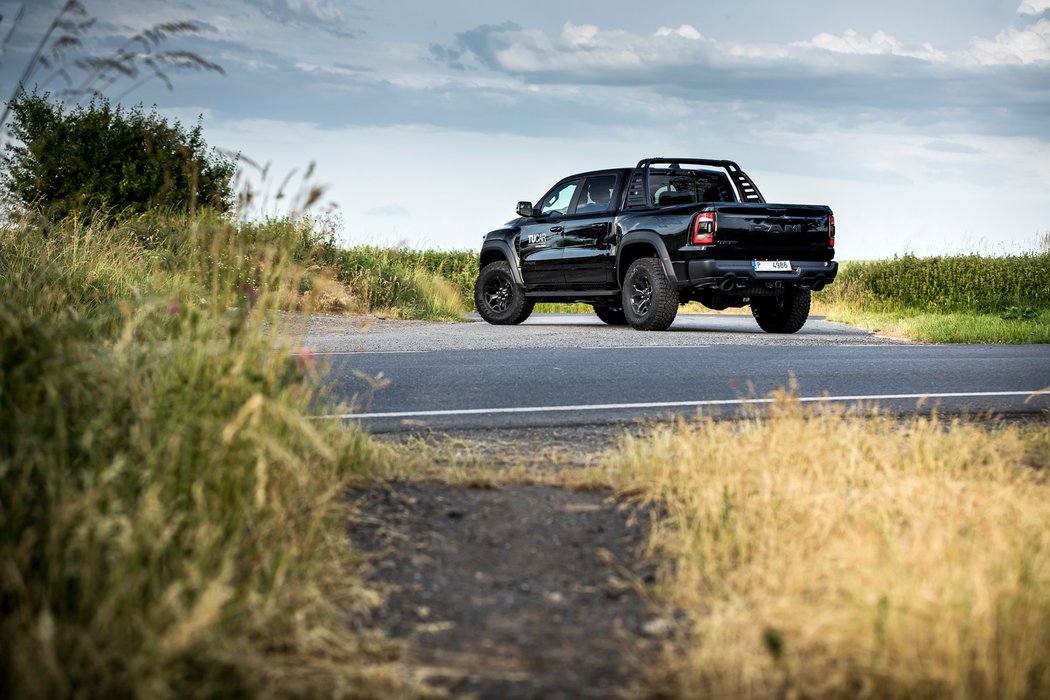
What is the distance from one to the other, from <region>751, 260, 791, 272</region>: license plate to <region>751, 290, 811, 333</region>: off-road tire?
1.13 meters

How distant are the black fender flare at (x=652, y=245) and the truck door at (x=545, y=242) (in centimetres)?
139

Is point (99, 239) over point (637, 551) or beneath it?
over

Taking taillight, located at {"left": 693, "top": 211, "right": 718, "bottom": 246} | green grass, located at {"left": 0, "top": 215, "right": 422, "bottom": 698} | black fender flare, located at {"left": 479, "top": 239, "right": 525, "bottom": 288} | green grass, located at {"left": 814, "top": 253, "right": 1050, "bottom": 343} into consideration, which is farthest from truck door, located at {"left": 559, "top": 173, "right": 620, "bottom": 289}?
green grass, located at {"left": 0, "top": 215, "right": 422, "bottom": 698}

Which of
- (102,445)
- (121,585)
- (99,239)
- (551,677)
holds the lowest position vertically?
(551,677)

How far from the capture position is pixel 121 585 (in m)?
3.32

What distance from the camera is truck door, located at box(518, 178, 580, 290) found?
18.5m

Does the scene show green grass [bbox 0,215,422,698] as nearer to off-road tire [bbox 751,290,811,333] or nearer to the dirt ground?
the dirt ground

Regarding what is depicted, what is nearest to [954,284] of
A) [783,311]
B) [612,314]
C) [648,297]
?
[612,314]

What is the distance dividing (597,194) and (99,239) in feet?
24.1

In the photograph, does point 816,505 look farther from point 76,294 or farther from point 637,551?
point 76,294

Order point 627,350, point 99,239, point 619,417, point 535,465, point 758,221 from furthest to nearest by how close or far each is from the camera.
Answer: point 99,239, point 758,221, point 627,350, point 619,417, point 535,465

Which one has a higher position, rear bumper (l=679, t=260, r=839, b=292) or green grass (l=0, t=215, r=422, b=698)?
rear bumper (l=679, t=260, r=839, b=292)

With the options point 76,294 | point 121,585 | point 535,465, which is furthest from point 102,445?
point 76,294

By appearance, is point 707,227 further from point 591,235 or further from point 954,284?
point 954,284
